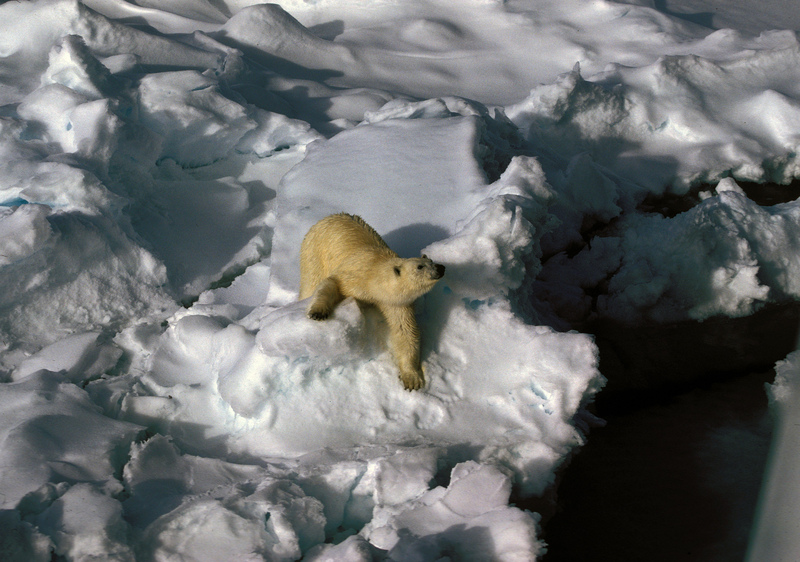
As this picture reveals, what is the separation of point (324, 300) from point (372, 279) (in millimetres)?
229

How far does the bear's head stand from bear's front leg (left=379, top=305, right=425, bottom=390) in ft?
0.32

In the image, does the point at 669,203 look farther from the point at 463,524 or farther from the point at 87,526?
the point at 87,526

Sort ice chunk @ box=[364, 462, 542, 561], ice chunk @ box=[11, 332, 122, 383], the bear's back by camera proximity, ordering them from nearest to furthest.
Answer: ice chunk @ box=[364, 462, 542, 561] → the bear's back → ice chunk @ box=[11, 332, 122, 383]

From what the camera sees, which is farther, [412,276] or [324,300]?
[324,300]

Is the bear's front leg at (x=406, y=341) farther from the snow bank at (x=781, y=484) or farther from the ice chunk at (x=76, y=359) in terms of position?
the ice chunk at (x=76, y=359)

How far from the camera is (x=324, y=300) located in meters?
2.85

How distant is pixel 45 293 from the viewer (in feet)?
12.9

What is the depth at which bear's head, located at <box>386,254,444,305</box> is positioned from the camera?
8.95 ft

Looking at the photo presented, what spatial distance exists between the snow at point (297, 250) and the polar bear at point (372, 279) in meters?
0.09

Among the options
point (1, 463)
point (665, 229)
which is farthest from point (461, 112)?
point (1, 463)

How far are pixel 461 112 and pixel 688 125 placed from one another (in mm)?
1923

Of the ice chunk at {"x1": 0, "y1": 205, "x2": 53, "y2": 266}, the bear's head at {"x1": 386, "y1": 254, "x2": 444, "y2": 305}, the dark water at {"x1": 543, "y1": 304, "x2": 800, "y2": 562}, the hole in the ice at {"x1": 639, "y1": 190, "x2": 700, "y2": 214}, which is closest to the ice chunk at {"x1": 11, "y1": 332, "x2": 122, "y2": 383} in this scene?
the ice chunk at {"x1": 0, "y1": 205, "x2": 53, "y2": 266}

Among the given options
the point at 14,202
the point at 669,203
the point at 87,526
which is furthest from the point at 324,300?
the point at 669,203

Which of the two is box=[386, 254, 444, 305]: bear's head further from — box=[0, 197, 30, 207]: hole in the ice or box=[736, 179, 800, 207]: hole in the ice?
box=[736, 179, 800, 207]: hole in the ice
